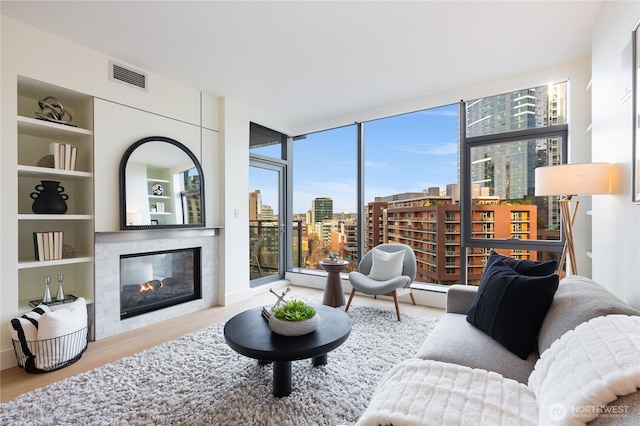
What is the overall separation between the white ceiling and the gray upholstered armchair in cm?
196

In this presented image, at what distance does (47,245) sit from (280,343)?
2.23 meters

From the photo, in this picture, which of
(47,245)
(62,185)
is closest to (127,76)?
(62,185)

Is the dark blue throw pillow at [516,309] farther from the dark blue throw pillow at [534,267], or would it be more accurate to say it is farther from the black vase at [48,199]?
the black vase at [48,199]

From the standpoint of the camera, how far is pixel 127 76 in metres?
3.07

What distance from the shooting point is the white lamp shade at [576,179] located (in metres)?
1.93

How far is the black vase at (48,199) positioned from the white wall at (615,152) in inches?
160

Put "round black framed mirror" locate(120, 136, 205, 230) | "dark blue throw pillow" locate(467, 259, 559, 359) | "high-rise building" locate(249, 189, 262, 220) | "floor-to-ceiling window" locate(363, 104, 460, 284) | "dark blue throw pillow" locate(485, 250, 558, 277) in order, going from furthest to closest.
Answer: "high-rise building" locate(249, 189, 262, 220) → "floor-to-ceiling window" locate(363, 104, 460, 284) → "round black framed mirror" locate(120, 136, 205, 230) → "dark blue throw pillow" locate(485, 250, 558, 277) → "dark blue throw pillow" locate(467, 259, 559, 359)

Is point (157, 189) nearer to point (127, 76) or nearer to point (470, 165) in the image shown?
point (127, 76)

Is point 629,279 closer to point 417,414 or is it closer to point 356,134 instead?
point 417,414

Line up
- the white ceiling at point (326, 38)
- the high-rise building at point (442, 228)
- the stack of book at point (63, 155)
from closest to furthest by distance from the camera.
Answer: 1. the white ceiling at point (326, 38)
2. the stack of book at point (63, 155)
3. the high-rise building at point (442, 228)

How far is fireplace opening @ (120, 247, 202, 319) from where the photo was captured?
317 centimetres

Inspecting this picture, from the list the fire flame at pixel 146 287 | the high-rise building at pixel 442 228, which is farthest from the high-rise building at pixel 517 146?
the fire flame at pixel 146 287

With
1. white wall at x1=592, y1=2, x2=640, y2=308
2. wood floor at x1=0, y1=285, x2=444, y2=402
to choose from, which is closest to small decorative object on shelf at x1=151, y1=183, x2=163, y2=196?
wood floor at x1=0, y1=285, x2=444, y2=402

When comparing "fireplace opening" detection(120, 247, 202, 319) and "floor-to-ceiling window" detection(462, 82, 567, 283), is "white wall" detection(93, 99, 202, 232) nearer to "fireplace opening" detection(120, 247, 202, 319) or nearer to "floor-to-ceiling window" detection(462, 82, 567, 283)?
"fireplace opening" detection(120, 247, 202, 319)
